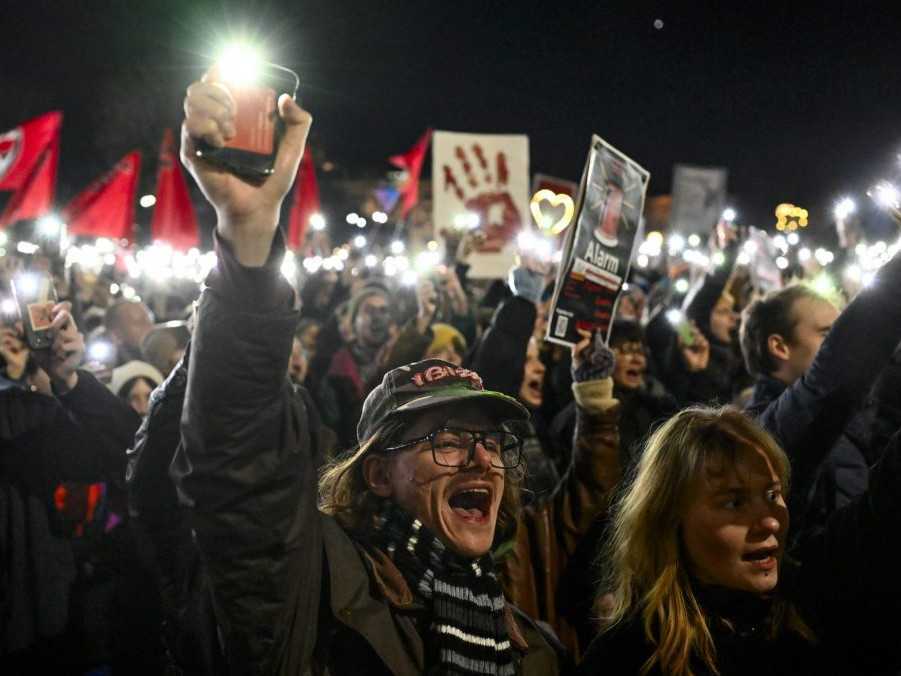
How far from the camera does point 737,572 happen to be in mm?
2076

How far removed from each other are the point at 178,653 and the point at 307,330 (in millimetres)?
5534

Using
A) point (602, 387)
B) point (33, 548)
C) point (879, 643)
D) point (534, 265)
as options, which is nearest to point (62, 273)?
point (33, 548)

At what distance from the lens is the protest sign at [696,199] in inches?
477

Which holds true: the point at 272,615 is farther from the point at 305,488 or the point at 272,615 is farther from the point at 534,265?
the point at 534,265

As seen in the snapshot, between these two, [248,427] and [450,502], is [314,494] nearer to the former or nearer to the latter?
[248,427]

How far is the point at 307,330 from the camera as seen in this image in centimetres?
737

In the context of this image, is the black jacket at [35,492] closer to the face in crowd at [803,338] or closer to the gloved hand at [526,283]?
the gloved hand at [526,283]

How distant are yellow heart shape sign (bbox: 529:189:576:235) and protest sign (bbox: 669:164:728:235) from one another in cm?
756

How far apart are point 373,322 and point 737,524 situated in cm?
450

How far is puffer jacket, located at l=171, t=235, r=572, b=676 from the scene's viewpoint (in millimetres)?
1485

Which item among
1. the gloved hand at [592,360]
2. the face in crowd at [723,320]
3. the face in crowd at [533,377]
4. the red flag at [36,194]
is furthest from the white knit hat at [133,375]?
the red flag at [36,194]

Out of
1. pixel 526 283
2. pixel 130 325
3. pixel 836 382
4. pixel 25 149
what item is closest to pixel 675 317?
pixel 526 283

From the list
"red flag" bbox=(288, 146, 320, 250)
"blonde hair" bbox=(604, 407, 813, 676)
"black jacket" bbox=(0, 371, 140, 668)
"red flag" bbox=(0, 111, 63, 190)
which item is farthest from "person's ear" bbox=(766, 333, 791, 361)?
"red flag" bbox=(288, 146, 320, 250)

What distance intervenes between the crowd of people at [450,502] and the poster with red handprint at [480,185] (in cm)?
410
